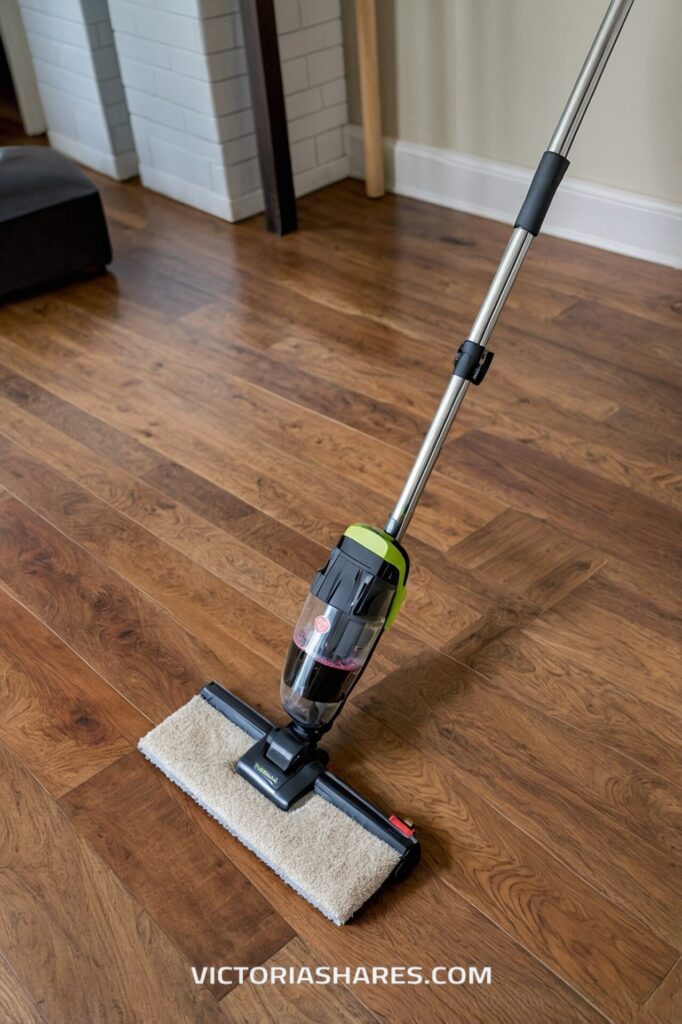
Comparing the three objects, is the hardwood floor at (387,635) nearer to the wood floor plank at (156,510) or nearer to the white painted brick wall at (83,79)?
the wood floor plank at (156,510)

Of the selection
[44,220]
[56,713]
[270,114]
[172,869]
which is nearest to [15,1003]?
[172,869]

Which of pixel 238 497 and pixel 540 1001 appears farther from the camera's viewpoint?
pixel 238 497

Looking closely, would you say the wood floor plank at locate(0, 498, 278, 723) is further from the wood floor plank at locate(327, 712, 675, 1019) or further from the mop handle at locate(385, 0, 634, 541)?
the mop handle at locate(385, 0, 634, 541)

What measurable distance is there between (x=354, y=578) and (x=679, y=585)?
0.65 meters

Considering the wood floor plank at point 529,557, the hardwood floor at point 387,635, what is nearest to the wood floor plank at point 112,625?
the hardwood floor at point 387,635

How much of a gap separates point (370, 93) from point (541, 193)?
1727mm

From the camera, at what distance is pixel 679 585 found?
1.69 meters

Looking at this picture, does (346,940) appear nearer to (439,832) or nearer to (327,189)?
(439,832)

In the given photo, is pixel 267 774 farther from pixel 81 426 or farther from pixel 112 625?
pixel 81 426

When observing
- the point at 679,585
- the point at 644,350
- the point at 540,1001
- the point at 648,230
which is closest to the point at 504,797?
the point at 540,1001

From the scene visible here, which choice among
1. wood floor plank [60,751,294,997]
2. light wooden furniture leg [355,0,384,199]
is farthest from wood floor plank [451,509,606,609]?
light wooden furniture leg [355,0,384,199]

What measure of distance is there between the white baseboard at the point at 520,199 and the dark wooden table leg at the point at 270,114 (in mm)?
381

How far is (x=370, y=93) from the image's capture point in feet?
9.64

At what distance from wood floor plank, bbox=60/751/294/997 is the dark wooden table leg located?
1.90m
